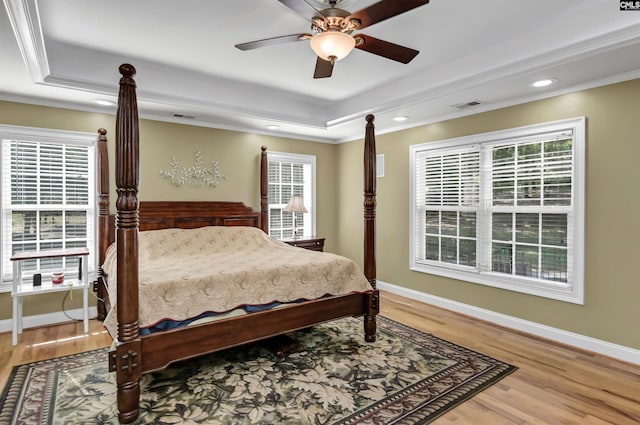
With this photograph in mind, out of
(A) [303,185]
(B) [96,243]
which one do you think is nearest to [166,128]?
(B) [96,243]

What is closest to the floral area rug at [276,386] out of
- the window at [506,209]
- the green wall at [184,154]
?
the window at [506,209]

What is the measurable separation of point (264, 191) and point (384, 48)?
2.95 metres

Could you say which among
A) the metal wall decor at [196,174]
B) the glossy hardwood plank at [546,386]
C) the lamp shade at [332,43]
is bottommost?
the glossy hardwood plank at [546,386]

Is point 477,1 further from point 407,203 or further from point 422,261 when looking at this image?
point 422,261

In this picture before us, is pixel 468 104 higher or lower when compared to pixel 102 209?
higher

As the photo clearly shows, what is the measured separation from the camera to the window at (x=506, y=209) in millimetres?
3381

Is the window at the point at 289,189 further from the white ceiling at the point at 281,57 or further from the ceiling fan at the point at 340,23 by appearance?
the ceiling fan at the point at 340,23

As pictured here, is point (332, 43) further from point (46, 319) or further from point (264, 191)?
point (46, 319)

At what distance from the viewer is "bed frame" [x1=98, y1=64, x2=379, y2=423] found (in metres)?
2.11

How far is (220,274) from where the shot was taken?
2711 mm

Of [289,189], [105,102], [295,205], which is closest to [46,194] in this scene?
[105,102]

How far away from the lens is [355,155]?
5766mm

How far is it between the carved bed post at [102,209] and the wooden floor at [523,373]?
0.32 meters

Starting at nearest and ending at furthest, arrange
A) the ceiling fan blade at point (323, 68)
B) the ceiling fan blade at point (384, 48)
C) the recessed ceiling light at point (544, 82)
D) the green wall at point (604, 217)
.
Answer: the ceiling fan blade at point (384, 48) < the ceiling fan blade at point (323, 68) < the green wall at point (604, 217) < the recessed ceiling light at point (544, 82)
